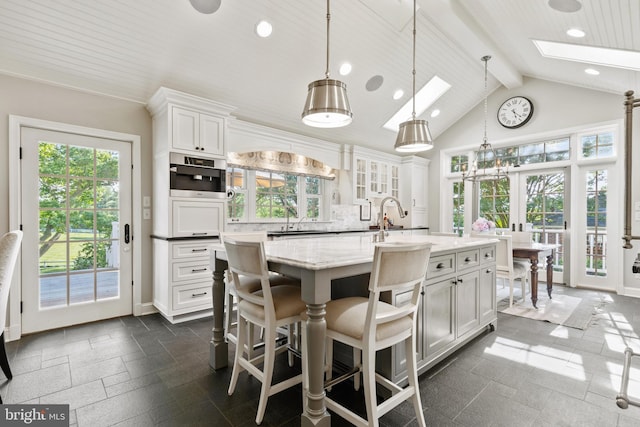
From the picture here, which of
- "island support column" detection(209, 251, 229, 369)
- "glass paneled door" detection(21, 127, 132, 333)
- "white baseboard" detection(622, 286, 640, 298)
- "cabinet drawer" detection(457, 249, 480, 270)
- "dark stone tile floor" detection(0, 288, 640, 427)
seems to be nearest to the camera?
"dark stone tile floor" detection(0, 288, 640, 427)

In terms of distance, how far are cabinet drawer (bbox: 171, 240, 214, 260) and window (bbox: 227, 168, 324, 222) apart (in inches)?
37.6

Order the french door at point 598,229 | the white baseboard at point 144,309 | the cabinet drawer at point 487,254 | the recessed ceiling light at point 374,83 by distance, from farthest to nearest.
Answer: the french door at point 598,229
the recessed ceiling light at point 374,83
the white baseboard at point 144,309
the cabinet drawer at point 487,254

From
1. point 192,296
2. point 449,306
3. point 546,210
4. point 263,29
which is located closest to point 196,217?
point 192,296

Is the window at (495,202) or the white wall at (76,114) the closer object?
the white wall at (76,114)

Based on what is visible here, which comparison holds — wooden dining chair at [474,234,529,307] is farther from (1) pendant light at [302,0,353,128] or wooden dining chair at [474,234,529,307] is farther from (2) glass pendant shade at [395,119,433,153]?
(1) pendant light at [302,0,353,128]

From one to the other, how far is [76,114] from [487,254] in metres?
4.32

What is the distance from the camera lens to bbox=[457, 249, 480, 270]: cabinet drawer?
246cm

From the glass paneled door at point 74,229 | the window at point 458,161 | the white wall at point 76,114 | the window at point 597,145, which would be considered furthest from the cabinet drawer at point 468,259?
the window at point 458,161

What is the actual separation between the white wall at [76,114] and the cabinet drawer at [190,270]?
59cm

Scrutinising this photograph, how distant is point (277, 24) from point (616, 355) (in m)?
4.31

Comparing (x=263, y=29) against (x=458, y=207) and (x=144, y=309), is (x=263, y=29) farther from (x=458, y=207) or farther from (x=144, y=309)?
(x=458, y=207)

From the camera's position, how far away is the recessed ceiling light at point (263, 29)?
125 inches

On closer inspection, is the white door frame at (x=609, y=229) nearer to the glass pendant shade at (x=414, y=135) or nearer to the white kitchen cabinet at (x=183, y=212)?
the glass pendant shade at (x=414, y=135)

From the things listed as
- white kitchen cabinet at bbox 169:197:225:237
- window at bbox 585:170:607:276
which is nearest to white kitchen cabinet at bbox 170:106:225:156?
white kitchen cabinet at bbox 169:197:225:237
